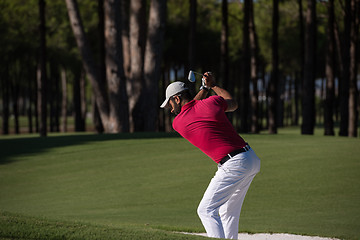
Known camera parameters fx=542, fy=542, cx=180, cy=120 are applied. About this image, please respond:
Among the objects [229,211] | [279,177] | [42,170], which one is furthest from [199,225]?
[42,170]

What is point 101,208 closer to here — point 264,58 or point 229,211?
point 229,211

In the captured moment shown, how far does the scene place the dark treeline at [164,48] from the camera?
2475cm

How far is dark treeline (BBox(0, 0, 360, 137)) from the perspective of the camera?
24.8 meters

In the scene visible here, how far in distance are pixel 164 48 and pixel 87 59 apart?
1568 centimetres

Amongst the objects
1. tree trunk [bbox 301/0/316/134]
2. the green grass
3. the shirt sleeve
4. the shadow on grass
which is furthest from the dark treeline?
the shirt sleeve

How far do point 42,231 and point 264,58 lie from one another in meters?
41.3

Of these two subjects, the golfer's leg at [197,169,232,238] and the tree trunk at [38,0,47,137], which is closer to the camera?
the golfer's leg at [197,169,232,238]

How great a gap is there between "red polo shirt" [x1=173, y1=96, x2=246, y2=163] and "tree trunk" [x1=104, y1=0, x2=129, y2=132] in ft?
62.6

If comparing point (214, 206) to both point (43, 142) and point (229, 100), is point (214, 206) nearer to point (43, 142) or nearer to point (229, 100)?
point (229, 100)

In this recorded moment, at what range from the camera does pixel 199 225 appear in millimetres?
9523

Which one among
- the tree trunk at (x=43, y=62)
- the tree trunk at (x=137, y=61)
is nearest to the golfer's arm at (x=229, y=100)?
the tree trunk at (x=137, y=61)

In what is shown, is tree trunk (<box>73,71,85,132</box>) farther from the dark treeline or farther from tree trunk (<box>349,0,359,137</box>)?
tree trunk (<box>349,0,359,137</box>)

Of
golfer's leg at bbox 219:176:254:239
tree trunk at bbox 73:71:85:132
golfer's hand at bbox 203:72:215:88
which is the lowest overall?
tree trunk at bbox 73:71:85:132

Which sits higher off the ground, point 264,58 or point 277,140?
point 264,58
